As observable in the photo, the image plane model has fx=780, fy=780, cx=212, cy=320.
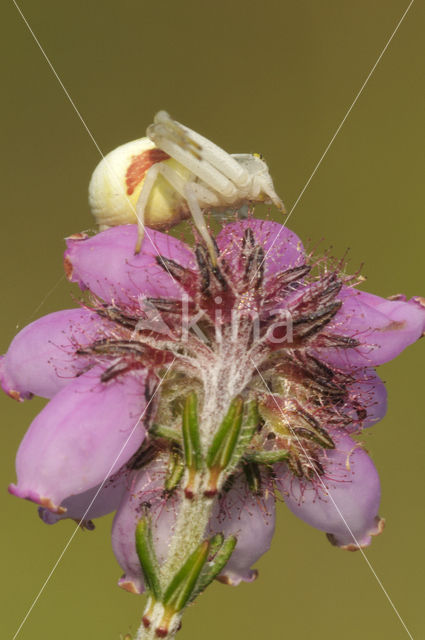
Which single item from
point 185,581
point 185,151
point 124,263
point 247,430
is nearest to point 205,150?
point 185,151

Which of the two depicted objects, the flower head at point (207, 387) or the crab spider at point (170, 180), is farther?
the crab spider at point (170, 180)

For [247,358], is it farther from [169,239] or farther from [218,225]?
[218,225]

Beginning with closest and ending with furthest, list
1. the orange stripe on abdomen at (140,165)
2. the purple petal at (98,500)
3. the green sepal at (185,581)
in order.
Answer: the green sepal at (185,581), the purple petal at (98,500), the orange stripe on abdomen at (140,165)

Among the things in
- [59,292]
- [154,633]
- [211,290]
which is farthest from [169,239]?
[59,292]

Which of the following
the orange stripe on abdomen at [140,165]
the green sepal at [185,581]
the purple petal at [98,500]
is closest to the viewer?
the green sepal at [185,581]

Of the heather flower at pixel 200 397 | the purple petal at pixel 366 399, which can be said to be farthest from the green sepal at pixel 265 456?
the purple petal at pixel 366 399

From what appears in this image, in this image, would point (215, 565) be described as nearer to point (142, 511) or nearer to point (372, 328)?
point (142, 511)

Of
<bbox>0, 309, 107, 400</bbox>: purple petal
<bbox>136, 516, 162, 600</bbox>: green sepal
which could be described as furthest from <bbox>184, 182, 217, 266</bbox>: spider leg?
<bbox>136, 516, 162, 600</bbox>: green sepal

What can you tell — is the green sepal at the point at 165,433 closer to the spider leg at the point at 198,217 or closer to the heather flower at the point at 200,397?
the heather flower at the point at 200,397
